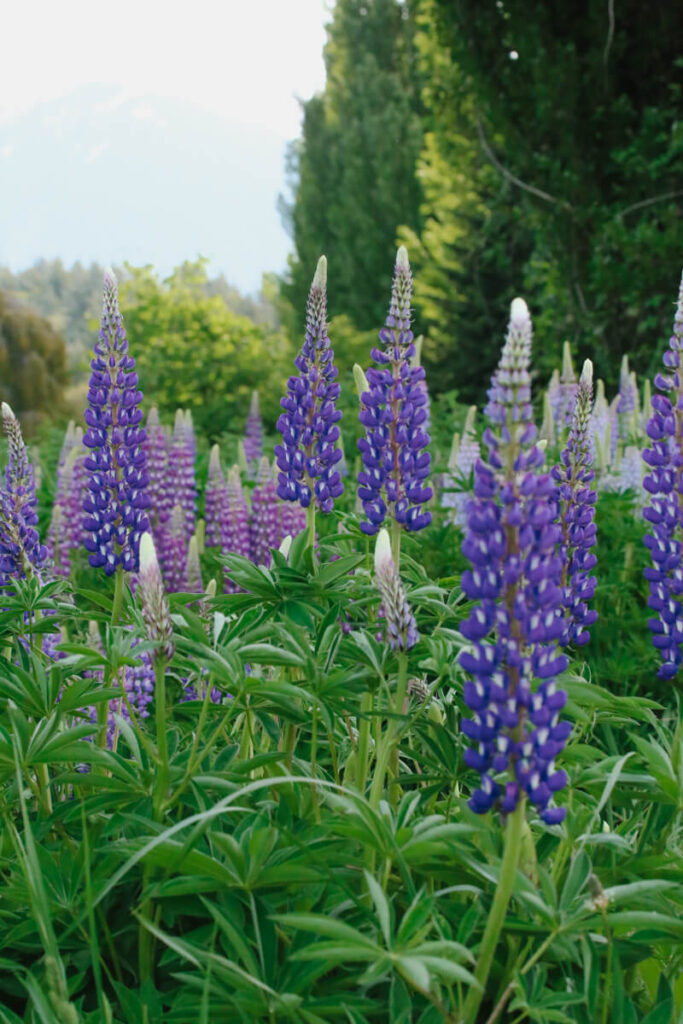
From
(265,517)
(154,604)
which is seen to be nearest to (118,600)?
(154,604)

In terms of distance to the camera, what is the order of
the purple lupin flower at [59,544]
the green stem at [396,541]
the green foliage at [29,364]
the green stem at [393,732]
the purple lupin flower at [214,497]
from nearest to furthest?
the green stem at [393,732] → the green stem at [396,541] → the purple lupin flower at [59,544] → the purple lupin flower at [214,497] → the green foliage at [29,364]

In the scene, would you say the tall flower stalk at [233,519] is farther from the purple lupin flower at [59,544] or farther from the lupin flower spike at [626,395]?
the lupin flower spike at [626,395]

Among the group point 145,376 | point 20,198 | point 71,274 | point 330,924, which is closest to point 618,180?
point 145,376

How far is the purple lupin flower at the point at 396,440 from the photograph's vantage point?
2.47 metres

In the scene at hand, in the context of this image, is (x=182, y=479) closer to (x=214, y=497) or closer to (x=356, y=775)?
(x=214, y=497)

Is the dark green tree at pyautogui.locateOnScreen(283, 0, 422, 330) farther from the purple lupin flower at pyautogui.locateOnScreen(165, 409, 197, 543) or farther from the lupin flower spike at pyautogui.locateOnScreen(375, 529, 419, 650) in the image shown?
the lupin flower spike at pyautogui.locateOnScreen(375, 529, 419, 650)

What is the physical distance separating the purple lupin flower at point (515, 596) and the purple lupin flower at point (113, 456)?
4.79 feet

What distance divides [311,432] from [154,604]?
1251mm

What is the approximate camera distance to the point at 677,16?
35.5 ft

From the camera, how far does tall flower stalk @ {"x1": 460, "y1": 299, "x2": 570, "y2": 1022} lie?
1465mm

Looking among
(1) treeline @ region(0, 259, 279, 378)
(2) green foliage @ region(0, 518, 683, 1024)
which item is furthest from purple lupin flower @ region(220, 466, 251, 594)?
(1) treeline @ region(0, 259, 279, 378)

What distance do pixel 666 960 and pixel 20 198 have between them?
586ft

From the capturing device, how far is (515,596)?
1487mm

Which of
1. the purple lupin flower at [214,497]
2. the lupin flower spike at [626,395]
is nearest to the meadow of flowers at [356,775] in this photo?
the purple lupin flower at [214,497]
